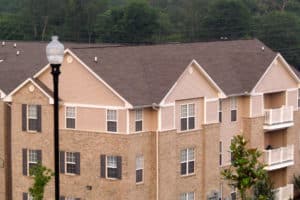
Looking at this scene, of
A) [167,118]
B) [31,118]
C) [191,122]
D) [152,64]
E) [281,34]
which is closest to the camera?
[167,118]

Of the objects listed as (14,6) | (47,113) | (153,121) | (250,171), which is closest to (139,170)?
(153,121)

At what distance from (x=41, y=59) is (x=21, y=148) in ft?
23.0

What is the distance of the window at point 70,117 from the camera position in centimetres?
4475

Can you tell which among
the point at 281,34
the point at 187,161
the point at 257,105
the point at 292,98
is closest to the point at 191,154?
the point at 187,161

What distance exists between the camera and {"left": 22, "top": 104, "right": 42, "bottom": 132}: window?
4566cm

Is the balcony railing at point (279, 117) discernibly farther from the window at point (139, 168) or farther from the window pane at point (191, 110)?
the window at point (139, 168)

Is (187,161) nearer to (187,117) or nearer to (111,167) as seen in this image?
(187,117)

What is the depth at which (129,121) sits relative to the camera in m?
43.2

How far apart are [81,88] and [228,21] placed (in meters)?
77.7

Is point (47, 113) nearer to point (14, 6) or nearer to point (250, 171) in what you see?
point (250, 171)

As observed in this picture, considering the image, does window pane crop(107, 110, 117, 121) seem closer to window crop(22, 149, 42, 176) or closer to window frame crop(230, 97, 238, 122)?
window crop(22, 149, 42, 176)

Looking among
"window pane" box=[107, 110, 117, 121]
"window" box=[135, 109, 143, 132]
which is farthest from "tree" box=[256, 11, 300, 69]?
"window pane" box=[107, 110, 117, 121]

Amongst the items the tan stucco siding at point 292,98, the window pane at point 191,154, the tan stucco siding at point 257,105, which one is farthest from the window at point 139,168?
the tan stucco siding at point 292,98

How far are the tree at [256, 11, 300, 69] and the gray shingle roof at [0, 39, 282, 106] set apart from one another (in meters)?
58.2
